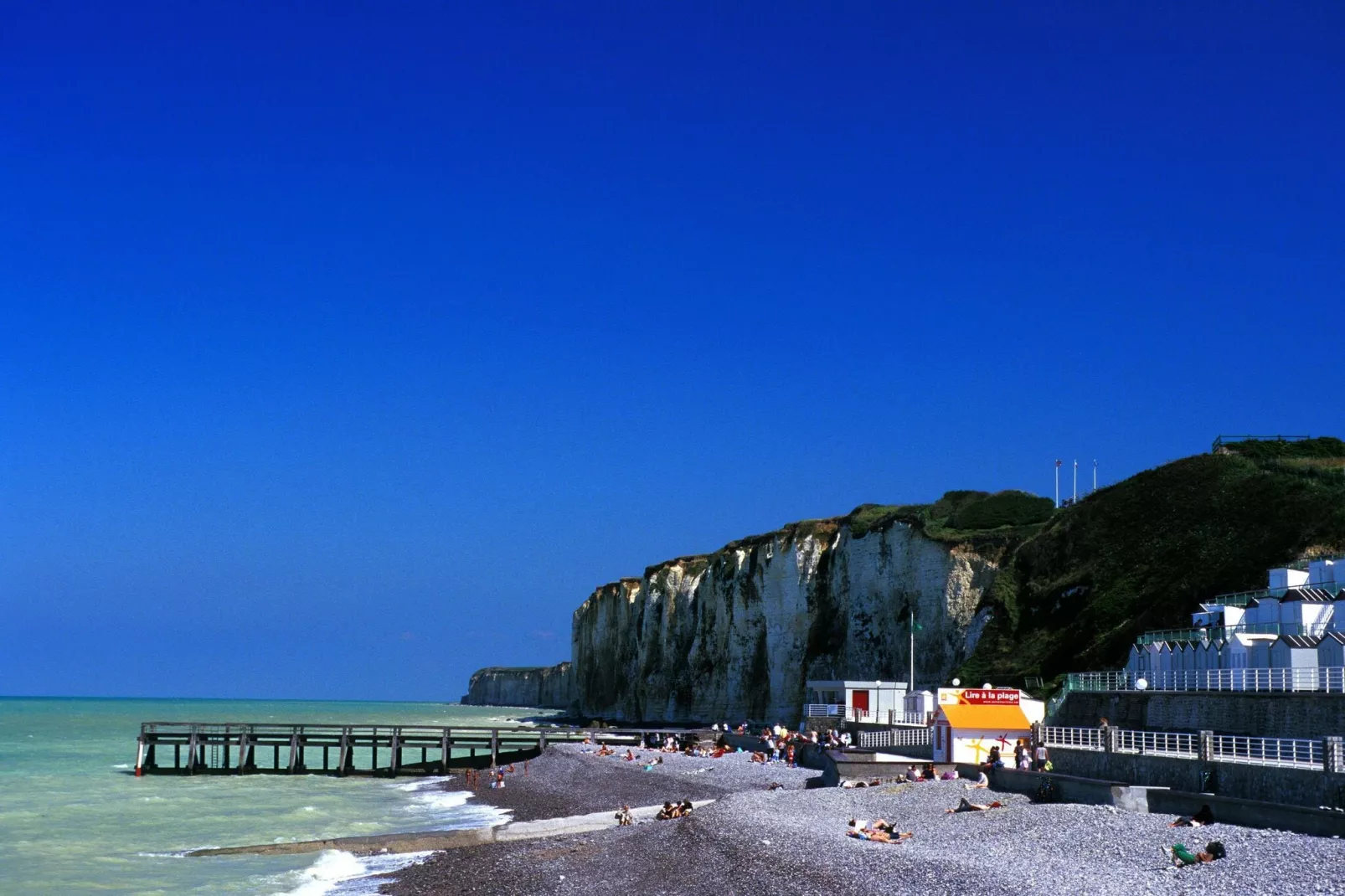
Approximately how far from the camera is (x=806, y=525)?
71938mm

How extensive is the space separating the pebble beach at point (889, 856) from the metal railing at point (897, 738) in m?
6.59

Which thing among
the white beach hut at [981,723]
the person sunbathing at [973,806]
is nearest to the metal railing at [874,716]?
the white beach hut at [981,723]

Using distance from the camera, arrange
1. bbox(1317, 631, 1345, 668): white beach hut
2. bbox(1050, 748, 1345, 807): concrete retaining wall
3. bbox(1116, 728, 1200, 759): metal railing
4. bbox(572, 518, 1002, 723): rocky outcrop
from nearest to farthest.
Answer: bbox(1050, 748, 1345, 807): concrete retaining wall, bbox(1116, 728, 1200, 759): metal railing, bbox(1317, 631, 1345, 668): white beach hut, bbox(572, 518, 1002, 723): rocky outcrop

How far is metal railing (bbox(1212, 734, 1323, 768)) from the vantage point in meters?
21.1

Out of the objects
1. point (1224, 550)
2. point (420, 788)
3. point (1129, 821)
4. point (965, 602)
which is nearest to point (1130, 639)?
point (1224, 550)

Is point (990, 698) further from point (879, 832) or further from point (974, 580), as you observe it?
point (974, 580)

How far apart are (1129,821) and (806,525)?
52.4 m

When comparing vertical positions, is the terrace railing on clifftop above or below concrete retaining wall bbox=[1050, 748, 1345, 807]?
above

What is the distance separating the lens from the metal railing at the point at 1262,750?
21.1 meters

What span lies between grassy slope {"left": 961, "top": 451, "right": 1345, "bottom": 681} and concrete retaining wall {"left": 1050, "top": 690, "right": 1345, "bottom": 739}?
574 cm

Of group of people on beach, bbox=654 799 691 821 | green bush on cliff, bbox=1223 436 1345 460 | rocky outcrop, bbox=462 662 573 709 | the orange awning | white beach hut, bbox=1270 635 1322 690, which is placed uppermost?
green bush on cliff, bbox=1223 436 1345 460

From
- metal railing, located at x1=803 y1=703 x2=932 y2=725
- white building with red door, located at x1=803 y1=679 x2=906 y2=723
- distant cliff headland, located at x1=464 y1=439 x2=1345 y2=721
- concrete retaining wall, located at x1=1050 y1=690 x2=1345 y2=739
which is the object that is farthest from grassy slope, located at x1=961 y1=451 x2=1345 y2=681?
concrete retaining wall, located at x1=1050 y1=690 x2=1345 y2=739

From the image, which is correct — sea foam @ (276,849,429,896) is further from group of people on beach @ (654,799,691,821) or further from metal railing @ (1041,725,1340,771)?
metal railing @ (1041,725,1340,771)

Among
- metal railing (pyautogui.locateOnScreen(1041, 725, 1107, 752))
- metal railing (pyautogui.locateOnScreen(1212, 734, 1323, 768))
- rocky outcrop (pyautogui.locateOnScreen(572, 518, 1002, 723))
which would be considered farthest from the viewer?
rocky outcrop (pyautogui.locateOnScreen(572, 518, 1002, 723))
